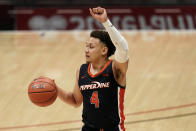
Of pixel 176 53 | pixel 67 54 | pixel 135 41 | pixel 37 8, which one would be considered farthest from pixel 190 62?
pixel 37 8

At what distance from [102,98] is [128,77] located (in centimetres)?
534

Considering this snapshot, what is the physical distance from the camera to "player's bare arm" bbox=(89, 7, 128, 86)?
152 inches

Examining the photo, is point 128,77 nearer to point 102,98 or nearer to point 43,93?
point 43,93

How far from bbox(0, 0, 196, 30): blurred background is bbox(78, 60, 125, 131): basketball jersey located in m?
9.95

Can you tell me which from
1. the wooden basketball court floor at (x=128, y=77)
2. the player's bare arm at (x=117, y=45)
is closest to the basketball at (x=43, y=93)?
the player's bare arm at (x=117, y=45)

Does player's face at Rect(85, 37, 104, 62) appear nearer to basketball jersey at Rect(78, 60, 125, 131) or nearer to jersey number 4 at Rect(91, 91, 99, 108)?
basketball jersey at Rect(78, 60, 125, 131)

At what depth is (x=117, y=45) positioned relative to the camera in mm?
3979

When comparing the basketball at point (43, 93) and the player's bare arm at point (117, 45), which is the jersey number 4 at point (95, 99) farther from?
the basketball at point (43, 93)

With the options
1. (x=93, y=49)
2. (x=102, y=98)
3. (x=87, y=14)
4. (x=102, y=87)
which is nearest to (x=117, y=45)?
(x=93, y=49)

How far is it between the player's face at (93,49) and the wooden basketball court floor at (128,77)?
8.96 feet

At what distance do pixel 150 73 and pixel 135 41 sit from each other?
10.6 ft

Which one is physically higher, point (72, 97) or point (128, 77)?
point (72, 97)

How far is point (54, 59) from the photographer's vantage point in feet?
36.8

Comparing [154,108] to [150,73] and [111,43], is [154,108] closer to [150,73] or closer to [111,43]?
[150,73]
